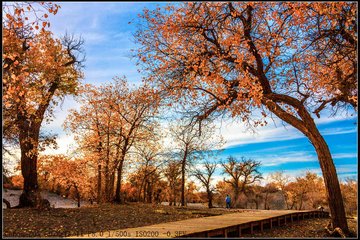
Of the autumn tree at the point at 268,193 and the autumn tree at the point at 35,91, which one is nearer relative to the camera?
the autumn tree at the point at 35,91

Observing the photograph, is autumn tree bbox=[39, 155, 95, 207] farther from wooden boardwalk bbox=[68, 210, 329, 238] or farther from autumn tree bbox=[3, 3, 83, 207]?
wooden boardwalk bbox=[68, 210, 329, 238]

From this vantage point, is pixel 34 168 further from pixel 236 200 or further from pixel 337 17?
pixel 236 200

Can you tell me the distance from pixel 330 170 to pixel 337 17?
→ 5.92 metres

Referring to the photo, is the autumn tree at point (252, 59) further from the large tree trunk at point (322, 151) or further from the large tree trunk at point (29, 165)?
the large tree trunk at point (29, 165)

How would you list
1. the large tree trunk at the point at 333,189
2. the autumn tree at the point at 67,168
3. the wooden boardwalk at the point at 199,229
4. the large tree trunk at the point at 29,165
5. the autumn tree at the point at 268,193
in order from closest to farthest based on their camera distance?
the wooden boardwalk at the point at 199,229 → the large tree trunk at the point at 333,189 → the large tree trunk at the point at 29,165 → the autumn tree at the point at 67,168 → the autumn tree at the point at 268,193

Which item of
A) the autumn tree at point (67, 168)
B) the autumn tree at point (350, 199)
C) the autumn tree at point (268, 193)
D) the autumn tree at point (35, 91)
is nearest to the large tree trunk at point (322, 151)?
the autumn tree at point (35, 91)

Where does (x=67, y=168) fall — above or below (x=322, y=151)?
below

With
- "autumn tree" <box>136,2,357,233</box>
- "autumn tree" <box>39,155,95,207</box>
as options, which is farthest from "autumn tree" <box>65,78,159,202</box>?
"autumn tree" <box>136,2,357,233</box>

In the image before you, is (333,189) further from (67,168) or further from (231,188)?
(231,188)

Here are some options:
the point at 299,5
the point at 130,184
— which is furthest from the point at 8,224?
the point at 130,184

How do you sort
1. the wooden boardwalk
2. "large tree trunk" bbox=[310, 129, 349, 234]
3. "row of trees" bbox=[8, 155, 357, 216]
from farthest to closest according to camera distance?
"row of trees" bbox=[8, 155, 357, 216] < "large tree trunk" bbox=[310, 129, 349, 234] < the wooden boardwalk

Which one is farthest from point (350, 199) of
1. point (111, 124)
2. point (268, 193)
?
point (111, 124)

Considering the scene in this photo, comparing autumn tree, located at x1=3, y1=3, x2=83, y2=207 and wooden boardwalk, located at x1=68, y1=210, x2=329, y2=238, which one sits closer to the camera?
wooden boardwalk, located at x1=68, y1=210, x2=329, y2=238

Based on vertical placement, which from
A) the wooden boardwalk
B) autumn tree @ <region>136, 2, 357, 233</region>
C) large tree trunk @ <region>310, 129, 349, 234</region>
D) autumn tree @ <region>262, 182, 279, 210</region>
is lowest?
autumn tree @ <region>262, 182, 279, 210</region>
